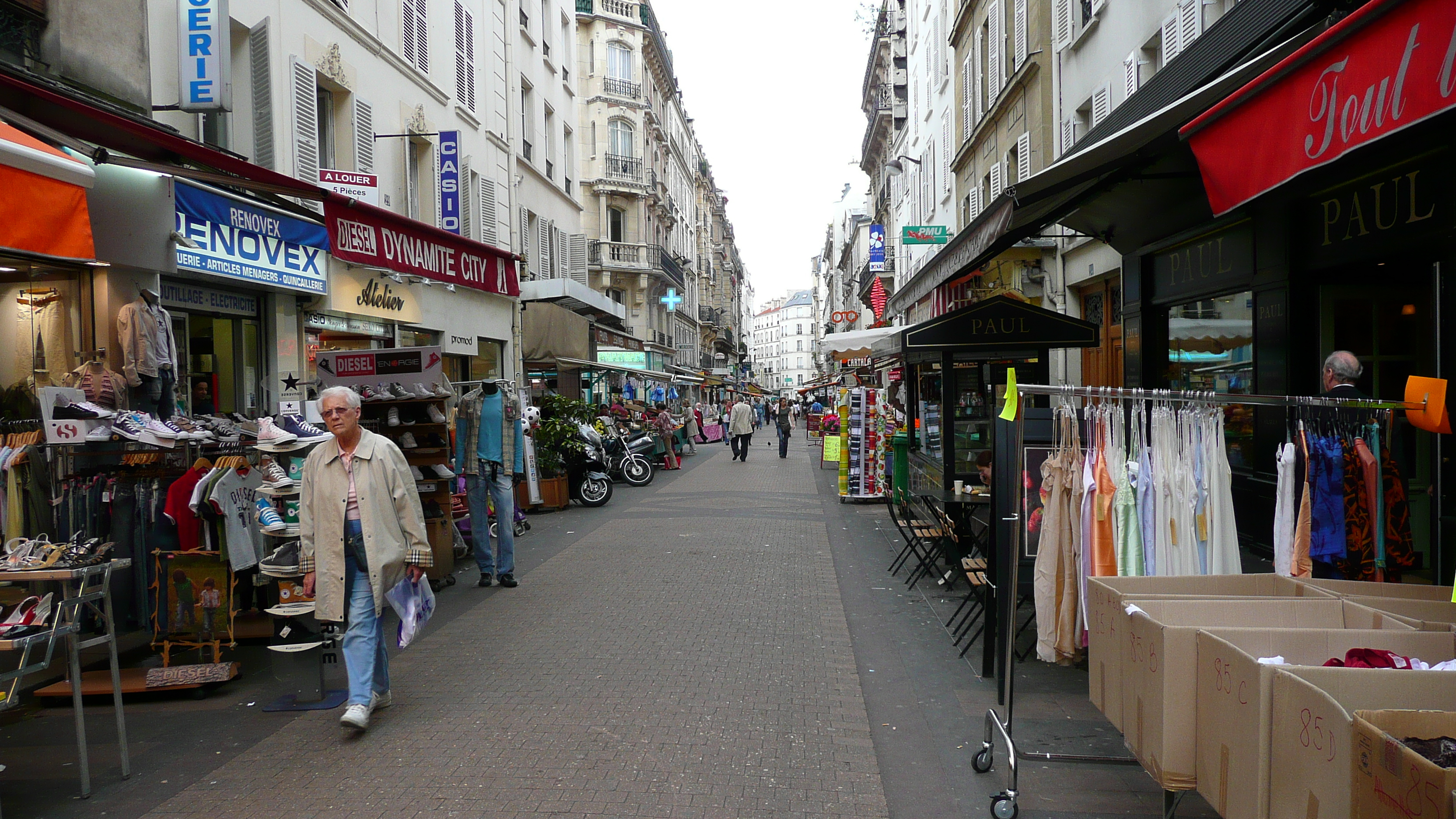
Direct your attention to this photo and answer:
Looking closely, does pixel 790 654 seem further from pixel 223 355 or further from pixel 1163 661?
pixel 223 355

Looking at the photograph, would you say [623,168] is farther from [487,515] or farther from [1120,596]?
[1120,596]

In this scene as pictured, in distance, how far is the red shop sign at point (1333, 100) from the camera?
112 inches

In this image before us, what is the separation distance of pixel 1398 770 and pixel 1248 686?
2.13ft

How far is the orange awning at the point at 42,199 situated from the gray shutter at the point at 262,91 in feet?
25.3

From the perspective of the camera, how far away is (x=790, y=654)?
6.52m

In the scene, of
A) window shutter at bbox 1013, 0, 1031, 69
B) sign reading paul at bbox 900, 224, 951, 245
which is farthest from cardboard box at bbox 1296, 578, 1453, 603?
sign reading paul at bbox 900, 224, 951, 245

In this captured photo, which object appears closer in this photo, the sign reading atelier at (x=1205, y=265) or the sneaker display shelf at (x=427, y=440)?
the sign reading atelier at (x=1205, y=265)

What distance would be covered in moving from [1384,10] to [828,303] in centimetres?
9294

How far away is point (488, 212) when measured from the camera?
1986 cm

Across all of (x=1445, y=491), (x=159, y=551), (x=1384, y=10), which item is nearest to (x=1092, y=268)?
(x=1445, y=491)

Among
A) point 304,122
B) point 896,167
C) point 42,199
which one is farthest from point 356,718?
point 896,167

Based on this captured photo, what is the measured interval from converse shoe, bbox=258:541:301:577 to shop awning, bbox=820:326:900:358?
10.7 m

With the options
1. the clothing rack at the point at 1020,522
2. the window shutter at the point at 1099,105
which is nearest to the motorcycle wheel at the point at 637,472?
the window shutter at the point at 1099,105

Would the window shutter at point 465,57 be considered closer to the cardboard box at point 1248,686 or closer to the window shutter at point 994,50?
the window shutter at point 994,50
